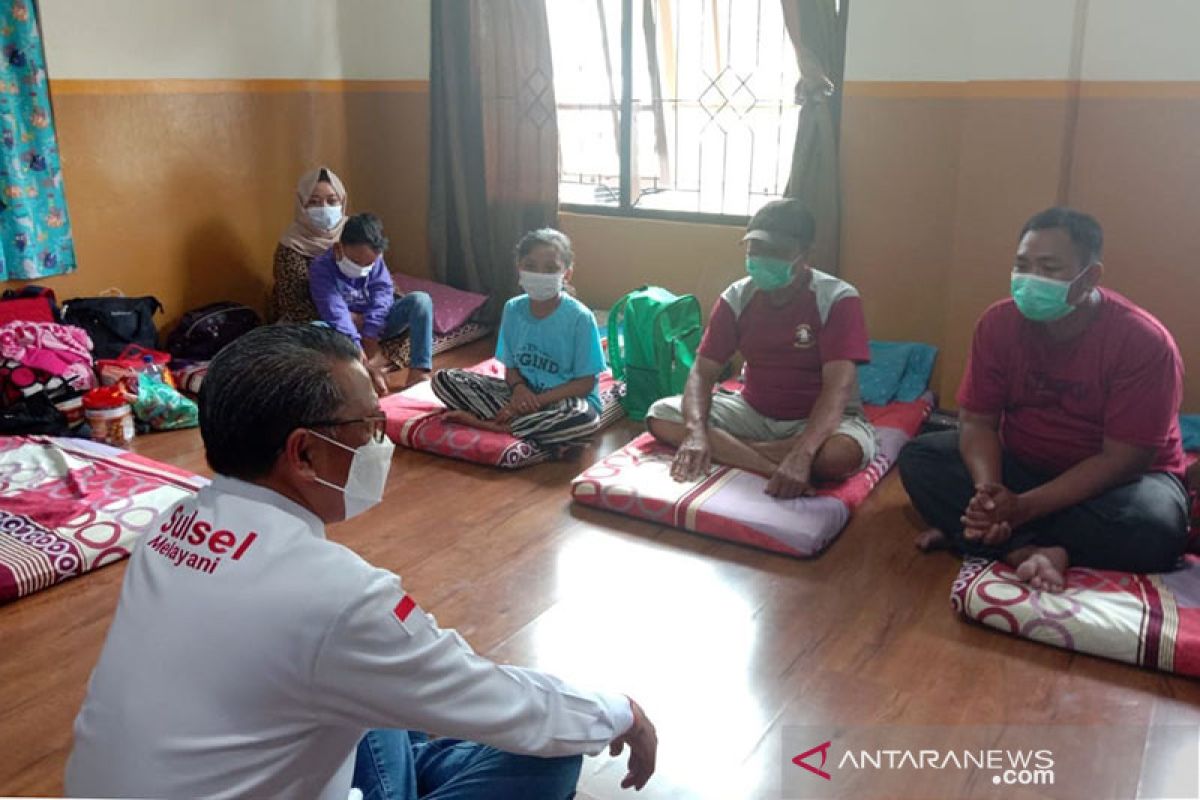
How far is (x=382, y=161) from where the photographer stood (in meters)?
5.41

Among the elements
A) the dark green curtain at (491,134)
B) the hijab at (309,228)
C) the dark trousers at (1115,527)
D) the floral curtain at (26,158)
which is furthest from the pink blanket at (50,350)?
the dark trousers at (1115,527)

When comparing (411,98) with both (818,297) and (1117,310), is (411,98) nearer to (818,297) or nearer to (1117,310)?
(818,297)

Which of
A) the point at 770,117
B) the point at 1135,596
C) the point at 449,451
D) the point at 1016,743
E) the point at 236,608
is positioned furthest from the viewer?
the point at 770,117

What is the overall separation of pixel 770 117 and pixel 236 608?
3718mm

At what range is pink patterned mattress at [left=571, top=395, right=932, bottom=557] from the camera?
2.75 meters

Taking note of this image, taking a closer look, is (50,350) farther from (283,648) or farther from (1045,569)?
(1045,569)

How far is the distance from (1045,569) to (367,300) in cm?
304

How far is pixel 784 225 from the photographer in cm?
289

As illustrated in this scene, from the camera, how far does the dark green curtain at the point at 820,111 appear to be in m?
3.97

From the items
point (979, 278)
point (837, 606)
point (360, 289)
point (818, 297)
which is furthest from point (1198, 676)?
point (360, 289)

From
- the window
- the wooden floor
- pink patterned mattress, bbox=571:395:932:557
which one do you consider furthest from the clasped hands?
the window

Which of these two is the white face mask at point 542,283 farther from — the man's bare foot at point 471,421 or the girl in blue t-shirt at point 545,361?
the man's bare foot at point 471,421

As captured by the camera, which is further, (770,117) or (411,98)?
(411,98)

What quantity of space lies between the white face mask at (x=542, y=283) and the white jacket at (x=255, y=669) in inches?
87.7
